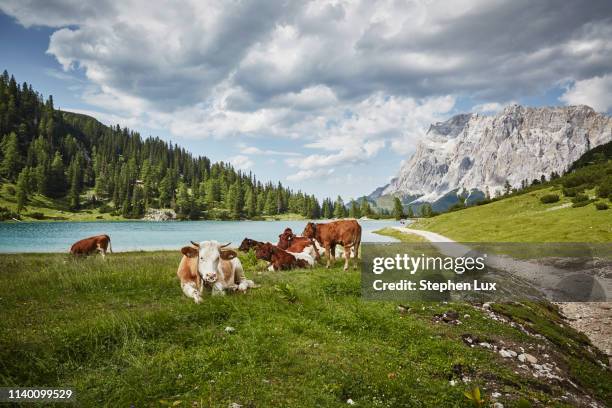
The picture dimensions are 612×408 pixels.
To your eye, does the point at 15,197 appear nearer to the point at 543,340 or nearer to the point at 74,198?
the point at 74,198

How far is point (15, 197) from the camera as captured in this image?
397 ft

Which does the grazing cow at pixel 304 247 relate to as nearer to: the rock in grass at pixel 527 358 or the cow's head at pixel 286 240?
the cow's head at pixel 286 240

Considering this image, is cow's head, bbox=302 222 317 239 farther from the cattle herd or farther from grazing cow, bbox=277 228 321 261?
grazing cow, bbox=277 228 321 261

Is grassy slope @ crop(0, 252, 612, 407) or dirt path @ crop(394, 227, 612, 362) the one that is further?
dirt path @ crop(394, 227, 612, 362)

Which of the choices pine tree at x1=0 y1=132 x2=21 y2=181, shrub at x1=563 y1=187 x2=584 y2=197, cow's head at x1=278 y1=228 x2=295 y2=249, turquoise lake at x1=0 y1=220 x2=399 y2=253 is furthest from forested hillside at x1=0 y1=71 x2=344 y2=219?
shrub at x1=563 y1=187 x2=584 y2=197

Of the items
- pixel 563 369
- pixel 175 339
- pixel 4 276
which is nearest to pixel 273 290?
pixel 175 339

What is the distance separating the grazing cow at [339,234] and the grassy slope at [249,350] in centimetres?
731

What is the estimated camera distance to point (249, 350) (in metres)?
7.59

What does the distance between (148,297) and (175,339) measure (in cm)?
399

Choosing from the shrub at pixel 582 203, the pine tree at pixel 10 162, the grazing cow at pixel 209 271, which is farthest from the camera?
the pine tree at pixel 10 162

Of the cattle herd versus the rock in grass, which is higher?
the cattle herd

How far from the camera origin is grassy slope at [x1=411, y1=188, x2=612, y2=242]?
35.3 m

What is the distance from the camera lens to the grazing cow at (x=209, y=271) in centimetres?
1073

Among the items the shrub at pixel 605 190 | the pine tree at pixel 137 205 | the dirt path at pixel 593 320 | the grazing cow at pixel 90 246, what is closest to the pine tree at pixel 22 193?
the pine tree at pixel 137 205
